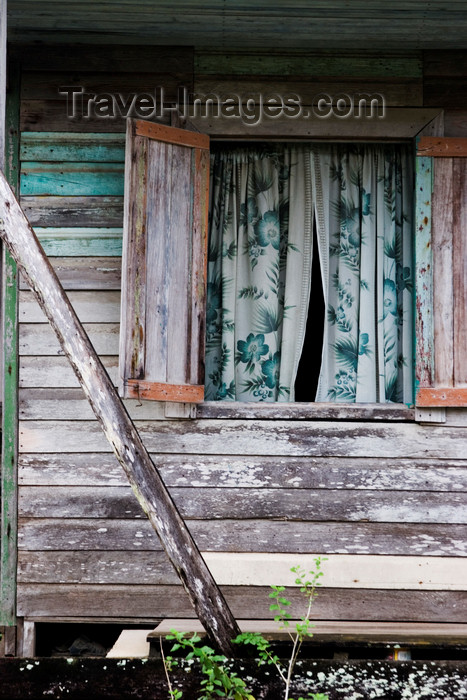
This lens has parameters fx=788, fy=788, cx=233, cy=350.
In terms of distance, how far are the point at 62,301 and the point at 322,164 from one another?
2090 millimetres

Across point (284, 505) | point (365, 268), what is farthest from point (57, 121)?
point (284, 505)

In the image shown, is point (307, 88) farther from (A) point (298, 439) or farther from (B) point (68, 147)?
(A) point (298, 439)

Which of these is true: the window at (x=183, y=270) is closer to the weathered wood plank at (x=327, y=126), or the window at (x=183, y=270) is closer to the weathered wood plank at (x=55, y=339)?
the weathered wood plank at (x=327, y=126)

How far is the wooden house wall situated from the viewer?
13.0ft

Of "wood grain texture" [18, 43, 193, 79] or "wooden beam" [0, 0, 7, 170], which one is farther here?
"wood grain texture" [18, 43, 193, 79]

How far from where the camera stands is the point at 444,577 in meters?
3.95

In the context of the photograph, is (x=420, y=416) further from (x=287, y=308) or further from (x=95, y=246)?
(x=95, y=246)

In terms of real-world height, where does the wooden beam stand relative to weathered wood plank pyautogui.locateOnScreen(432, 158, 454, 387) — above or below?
above

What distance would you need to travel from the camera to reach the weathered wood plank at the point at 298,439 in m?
4.05

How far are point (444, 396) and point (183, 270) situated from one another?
1.45 meters

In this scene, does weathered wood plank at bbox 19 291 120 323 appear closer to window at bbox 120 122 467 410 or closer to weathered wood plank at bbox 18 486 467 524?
window at bbox 120 122 467 410

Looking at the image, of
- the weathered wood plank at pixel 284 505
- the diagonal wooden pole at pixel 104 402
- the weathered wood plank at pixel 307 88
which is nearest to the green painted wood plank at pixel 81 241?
the weathered wood plank at pixel 307 88

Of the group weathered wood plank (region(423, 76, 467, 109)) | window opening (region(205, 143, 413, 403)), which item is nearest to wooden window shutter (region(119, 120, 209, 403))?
window opening (region(205, 143, 413, 403))

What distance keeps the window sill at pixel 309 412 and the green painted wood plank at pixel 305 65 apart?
1764 mm
